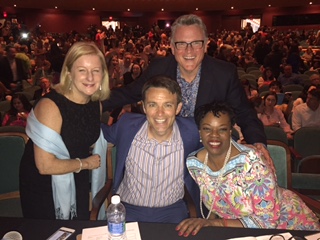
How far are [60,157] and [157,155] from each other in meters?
0.59

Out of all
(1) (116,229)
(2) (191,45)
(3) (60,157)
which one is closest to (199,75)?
(2) (191,45)

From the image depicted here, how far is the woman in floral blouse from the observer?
1.97 meters

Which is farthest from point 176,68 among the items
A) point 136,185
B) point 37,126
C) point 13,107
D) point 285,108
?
point 285,108

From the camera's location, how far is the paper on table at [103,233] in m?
1.72

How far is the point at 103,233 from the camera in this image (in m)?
1.76

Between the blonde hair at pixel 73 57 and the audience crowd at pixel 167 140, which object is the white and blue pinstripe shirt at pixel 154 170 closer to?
the audience crowd at pixel 167 140

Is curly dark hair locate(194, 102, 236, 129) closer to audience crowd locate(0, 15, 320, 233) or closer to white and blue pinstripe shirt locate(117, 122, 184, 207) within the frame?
audience crowd locate(0, 15, 320, 233)

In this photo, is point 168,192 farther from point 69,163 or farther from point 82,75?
point 82,75

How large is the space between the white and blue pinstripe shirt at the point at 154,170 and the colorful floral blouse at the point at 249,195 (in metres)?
0.17

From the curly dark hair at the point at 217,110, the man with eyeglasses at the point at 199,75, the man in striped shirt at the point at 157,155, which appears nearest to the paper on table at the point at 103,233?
the man in striped shirt at the point at 157,155

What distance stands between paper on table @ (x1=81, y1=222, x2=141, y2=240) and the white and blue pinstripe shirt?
0.52 m

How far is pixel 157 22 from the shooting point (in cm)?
2552

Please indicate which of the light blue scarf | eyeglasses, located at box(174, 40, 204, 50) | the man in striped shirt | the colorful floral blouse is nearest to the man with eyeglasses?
eyeglasses, located at box(174, 40, 204, 50)

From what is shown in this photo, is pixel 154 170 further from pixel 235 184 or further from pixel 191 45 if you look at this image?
pixel 191 45
